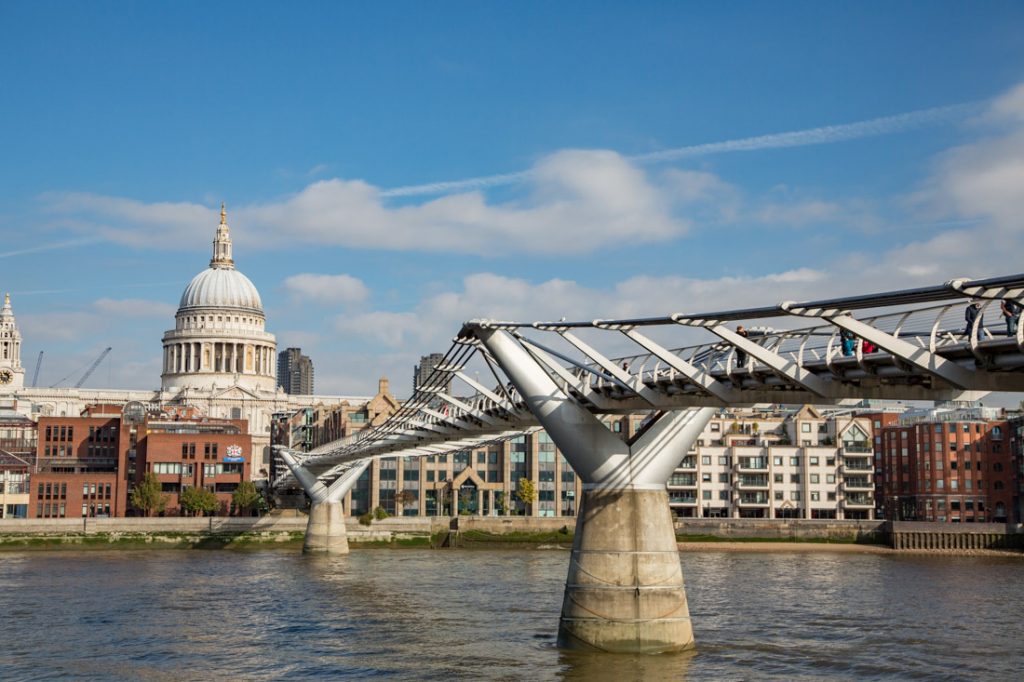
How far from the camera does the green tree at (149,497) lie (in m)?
113

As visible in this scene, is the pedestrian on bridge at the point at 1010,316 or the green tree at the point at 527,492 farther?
the green tree at the point at 527,492

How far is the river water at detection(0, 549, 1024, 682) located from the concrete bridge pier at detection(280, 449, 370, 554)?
36.6ft

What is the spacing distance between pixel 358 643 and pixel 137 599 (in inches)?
748

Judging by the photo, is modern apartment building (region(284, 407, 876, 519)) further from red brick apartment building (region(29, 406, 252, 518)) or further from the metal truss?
the metal truss

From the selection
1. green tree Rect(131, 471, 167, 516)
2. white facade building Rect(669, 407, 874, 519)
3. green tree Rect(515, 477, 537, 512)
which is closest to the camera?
green tree Rect(131, 471, 167, 516)

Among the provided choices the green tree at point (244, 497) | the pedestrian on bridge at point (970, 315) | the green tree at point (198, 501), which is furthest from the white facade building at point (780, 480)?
the pedestrian on bridge at point (970, 315)

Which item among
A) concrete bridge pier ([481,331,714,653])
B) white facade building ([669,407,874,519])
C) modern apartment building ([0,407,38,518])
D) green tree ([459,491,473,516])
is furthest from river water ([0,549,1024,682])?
white facade building ([669,407,874,519])

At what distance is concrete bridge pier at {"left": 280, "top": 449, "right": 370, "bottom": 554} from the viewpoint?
95.0 m

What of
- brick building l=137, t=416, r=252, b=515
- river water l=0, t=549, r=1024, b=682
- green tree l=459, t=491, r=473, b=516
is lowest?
river water l=0, t=549, r=1024, b=682

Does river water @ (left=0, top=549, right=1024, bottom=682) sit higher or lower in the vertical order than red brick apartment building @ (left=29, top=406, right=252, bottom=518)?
lower

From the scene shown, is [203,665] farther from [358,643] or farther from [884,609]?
[884,609]

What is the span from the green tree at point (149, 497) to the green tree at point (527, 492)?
33036mm

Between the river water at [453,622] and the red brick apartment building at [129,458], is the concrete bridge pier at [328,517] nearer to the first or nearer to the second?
the river water at [453,622]

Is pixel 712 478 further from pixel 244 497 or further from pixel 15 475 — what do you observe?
pixel 15 475
